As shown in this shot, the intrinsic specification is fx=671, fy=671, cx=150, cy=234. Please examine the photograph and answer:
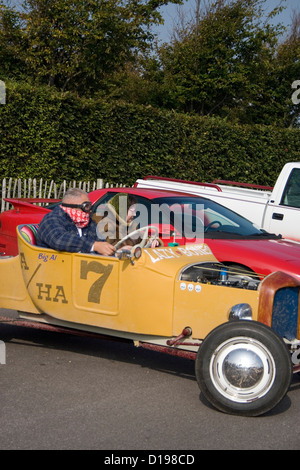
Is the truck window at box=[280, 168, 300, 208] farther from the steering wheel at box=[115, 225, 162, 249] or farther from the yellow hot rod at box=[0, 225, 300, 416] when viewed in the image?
the steering wheel at box=[115, 225, 162, 249]

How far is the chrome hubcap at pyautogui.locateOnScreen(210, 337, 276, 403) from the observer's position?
4.78m

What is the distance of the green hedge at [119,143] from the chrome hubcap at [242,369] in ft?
36.1

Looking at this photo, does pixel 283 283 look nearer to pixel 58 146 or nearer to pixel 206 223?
pixel 206 223

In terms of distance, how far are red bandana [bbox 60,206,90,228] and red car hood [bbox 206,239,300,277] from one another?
1578 millimetres

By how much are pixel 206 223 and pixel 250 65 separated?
18.9 m

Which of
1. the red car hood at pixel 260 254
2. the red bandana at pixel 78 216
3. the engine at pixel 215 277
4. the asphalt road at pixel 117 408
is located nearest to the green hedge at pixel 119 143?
the red car hood at pixel 260 254

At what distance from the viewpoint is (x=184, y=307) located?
5.29m

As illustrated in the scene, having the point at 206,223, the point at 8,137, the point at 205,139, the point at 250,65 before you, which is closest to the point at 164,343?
the point at 206,223

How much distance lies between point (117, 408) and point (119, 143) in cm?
1287

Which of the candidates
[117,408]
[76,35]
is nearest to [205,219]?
[117,408]

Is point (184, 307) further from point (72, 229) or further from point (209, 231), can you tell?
point (209, 231)

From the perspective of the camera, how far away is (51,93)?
15.5m

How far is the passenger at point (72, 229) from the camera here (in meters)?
5.95

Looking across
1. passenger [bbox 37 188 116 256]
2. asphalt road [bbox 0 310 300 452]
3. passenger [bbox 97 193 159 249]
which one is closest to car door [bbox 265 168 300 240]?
passenger [bbox 97 193 159 249]
